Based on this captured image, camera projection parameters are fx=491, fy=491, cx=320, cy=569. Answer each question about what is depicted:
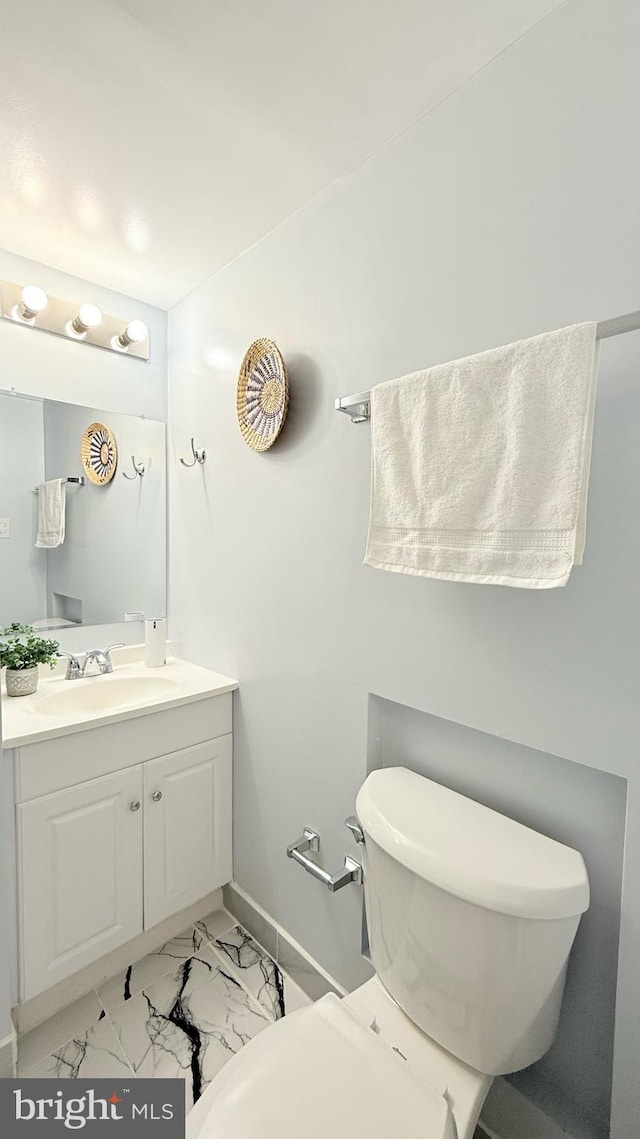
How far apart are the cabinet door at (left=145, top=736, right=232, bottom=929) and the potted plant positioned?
1.57 ft

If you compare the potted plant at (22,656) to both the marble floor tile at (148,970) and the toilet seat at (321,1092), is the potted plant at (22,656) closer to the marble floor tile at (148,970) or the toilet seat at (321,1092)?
the marble floor tile at (148,970)

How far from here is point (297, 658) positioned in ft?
4.66

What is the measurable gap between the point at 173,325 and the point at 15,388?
65 cm

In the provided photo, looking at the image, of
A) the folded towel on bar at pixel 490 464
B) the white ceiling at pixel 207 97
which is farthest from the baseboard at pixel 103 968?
the white ceiling at pixel 207 97

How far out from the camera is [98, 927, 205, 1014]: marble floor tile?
142 centimetres

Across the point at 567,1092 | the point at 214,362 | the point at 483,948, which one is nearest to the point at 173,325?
the point at 214,362

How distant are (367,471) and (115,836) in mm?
1237

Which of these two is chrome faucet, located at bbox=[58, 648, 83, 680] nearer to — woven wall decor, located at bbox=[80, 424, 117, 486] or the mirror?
the mirror

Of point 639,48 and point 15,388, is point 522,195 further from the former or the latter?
point 15,388

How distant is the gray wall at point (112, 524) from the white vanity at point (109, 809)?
0.31 metres

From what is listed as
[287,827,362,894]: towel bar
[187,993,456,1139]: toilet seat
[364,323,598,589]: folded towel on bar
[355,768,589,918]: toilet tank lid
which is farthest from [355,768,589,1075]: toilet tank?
[364,323,598,589]: folded towel on bar

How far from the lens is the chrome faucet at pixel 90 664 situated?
171 centimetres

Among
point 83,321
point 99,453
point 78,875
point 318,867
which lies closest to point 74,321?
point 83,321


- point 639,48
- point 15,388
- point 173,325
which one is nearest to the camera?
point 639,48
